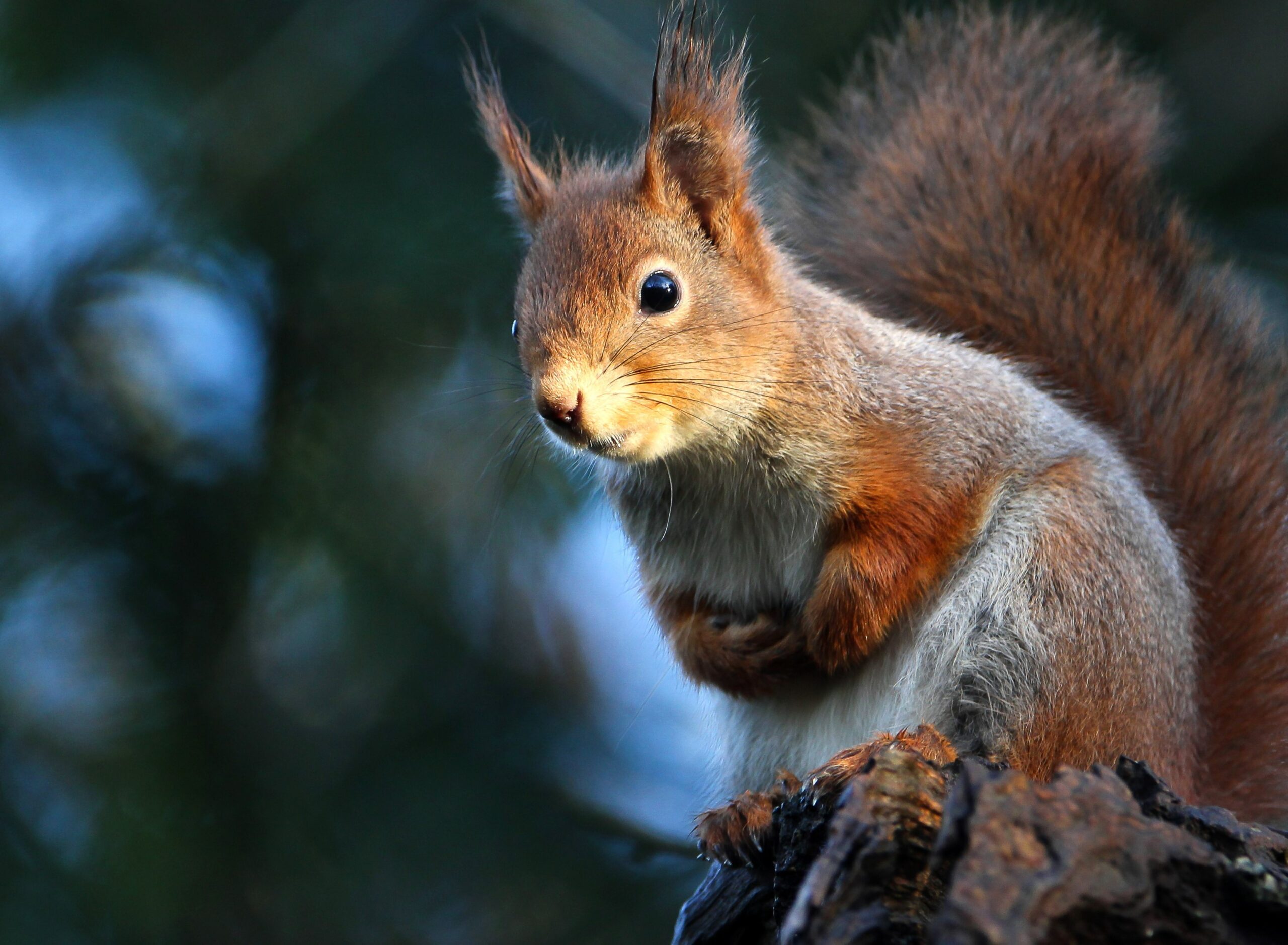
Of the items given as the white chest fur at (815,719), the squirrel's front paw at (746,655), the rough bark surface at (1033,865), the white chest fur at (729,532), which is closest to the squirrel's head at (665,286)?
the white chest fur at (729,532)

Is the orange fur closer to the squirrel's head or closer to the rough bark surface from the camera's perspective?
the squirrel's head

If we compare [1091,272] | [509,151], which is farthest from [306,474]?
[1091,272]

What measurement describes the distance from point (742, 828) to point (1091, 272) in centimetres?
134

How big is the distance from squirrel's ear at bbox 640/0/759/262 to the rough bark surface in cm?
111

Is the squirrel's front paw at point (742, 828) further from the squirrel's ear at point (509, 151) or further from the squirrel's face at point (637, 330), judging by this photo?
the squirrel's ear at point (509, 151)

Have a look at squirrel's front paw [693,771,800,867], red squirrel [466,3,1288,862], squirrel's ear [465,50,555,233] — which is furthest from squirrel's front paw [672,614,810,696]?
squirrel's ear [465,50,555,233]

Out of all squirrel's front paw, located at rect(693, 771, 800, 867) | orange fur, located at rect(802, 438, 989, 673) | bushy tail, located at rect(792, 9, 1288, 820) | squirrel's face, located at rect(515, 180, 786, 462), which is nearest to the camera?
squirrel's front paw, located at rect(693, 771, 800, 867)

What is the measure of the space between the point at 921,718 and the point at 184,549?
1.58m

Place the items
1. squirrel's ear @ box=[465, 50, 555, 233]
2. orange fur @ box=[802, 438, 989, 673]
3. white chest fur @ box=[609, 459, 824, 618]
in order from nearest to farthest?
orange fur @ box=[802, 438, 989, 673]
white chest fur @ box=[609, 459, 824, 618]
squirrel's ear @ box=[465, 50, 555, 233]

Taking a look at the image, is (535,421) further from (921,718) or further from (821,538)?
(921,718)

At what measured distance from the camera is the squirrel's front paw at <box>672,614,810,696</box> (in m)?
1.98

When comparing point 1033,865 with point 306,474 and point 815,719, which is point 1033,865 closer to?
point 815,719

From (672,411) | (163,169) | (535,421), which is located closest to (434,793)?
(535,421)

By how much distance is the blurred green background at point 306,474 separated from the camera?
2.47m
